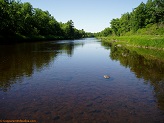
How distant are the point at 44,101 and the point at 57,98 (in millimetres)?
1013

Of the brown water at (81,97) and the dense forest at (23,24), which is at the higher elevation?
the dense forest at (23,24)

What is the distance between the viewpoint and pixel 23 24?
97.4 metres

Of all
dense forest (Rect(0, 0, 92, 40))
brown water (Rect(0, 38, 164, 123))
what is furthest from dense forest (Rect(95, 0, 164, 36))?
brown water (Rect(0, 38, 164, 123))

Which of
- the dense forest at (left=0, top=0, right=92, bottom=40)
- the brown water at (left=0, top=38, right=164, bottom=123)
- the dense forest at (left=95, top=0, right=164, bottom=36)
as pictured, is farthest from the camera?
the dense forest at (left=95, top=0, right=164, bottom=36)

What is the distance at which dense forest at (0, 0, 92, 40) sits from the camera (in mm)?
72125

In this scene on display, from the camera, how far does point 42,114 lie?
1043 cm

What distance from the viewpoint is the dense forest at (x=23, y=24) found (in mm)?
72125

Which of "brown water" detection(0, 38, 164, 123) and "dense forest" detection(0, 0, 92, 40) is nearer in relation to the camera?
"brown water" detection(0, 38, 164, 123)

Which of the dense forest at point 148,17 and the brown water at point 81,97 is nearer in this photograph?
the brown water at point 81,97

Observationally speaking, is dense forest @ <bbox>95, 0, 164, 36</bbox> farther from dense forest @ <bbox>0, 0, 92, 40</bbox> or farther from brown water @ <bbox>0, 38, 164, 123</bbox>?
brown water @ <bbox>0, 38, 164, 123</bbox>

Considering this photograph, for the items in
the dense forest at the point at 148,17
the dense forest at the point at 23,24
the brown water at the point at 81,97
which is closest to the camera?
the brown water at the point at 81,97

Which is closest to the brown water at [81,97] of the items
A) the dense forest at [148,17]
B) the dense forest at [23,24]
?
the dense forest at [23,24]

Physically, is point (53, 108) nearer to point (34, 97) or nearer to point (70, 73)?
point (34, 97)

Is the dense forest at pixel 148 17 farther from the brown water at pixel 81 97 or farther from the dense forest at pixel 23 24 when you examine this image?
the brown water at pixel 81 97
